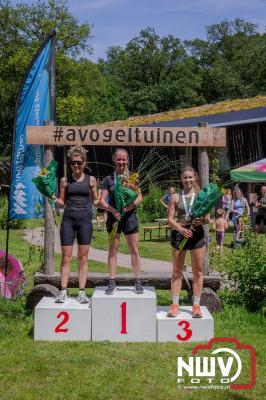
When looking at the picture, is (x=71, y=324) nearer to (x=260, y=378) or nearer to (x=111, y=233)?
(x=111, y=233)

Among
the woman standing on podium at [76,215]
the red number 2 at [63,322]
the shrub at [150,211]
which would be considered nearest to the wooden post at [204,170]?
the woman standing on podium at [76,215]

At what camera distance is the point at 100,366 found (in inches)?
227

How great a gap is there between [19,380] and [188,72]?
57.3m

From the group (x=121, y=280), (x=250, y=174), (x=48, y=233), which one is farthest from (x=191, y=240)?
(x=250, y=174)


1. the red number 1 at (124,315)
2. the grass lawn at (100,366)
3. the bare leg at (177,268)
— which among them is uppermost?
the bare leg at (177,268)

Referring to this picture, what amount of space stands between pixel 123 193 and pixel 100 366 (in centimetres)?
202

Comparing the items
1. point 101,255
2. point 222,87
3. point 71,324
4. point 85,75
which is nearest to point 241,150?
point 101,255

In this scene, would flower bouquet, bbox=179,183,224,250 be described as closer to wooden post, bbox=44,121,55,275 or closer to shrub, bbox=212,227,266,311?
shrub, bbox=212,227,266,311

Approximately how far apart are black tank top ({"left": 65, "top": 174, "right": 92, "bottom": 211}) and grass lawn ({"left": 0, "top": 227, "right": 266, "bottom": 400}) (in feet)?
4.82

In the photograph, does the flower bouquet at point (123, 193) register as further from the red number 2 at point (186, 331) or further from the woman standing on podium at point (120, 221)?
the red number 2 at point (186, 331)

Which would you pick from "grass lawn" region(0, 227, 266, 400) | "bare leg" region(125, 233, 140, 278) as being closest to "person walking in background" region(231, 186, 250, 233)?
"grass lawn" region(0, 227, 266, 400)

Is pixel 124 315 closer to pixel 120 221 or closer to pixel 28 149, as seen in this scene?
pixel 120 221

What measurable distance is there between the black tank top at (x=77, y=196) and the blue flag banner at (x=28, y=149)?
1.36 metres

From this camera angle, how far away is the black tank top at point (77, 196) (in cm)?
696
